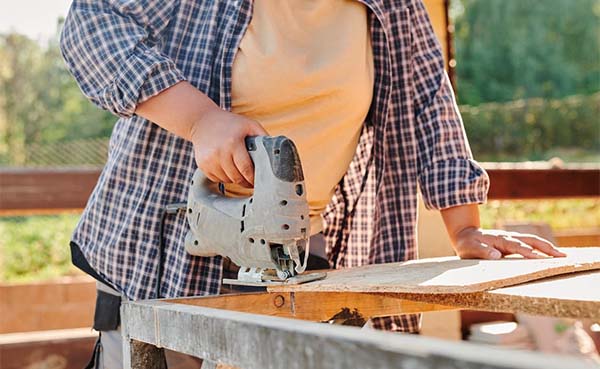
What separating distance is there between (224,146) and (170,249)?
335 mm

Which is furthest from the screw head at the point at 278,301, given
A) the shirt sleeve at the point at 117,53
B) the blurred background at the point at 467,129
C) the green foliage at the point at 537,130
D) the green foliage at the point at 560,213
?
the green foliage at the point at 537,130

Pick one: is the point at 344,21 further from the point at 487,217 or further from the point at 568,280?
the point at 487,217

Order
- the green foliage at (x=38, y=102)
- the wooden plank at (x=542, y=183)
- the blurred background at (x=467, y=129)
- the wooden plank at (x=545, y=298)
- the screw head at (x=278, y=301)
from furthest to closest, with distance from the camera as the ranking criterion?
the green foliage at (x=38, y=102) < the wooden plank at (x=542, y=183) < the blurred background at (x=467, y=129) < the screw head at (x=278, y=301) < the wooden plank at (x=545, y=298)

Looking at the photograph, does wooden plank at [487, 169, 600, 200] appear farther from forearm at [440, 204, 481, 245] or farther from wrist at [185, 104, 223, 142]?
wrist at [185, 104, 223, 142]

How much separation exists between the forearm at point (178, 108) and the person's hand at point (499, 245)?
1.92 feet

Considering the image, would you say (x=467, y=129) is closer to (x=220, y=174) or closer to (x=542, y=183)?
(x=542, y=183)

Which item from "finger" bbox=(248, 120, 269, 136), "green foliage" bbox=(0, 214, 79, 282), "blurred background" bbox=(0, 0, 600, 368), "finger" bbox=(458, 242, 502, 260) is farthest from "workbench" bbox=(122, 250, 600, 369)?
"green foliage" bbox=(0, 214, 79, 282)

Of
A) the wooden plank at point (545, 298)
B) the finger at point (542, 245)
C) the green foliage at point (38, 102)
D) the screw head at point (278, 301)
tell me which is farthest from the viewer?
the green foliage at point (38, 102)

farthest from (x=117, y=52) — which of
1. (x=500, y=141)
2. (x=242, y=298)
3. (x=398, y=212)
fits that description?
(x=500, y=141)

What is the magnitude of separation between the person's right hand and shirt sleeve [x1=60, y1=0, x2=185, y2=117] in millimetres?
125

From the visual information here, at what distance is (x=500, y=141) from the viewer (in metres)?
13.3

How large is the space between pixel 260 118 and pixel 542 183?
2.16 meters

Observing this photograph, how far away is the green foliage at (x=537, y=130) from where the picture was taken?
13.3 meters

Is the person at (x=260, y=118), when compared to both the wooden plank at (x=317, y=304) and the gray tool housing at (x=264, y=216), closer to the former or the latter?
the gray tool housing at (x=264, y=216)
